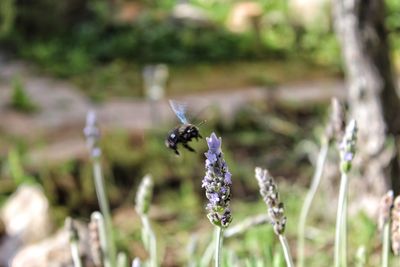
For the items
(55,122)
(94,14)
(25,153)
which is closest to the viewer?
(25,153)

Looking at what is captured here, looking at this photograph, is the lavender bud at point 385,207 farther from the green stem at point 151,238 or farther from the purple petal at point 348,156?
the green stem at point 151,238

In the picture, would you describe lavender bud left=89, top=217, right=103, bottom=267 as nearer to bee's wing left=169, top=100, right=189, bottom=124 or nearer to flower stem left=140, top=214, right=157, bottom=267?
flower stem left=140, top=214, right=157, bottom=267

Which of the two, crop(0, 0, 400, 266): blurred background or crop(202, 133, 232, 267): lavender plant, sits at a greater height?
crop(0, 0, 400, 266): blurred background

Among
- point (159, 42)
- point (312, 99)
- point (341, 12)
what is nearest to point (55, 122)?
point (312, 99)

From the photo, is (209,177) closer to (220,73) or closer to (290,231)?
(290,231)

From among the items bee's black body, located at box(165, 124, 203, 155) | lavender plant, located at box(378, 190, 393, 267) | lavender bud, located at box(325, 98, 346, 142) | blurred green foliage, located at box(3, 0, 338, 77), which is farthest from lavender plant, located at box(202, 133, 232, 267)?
blurred green foliage, located at box(3, 0, 338, 77)

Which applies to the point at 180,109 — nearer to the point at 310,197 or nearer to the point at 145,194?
the point at 145,194
